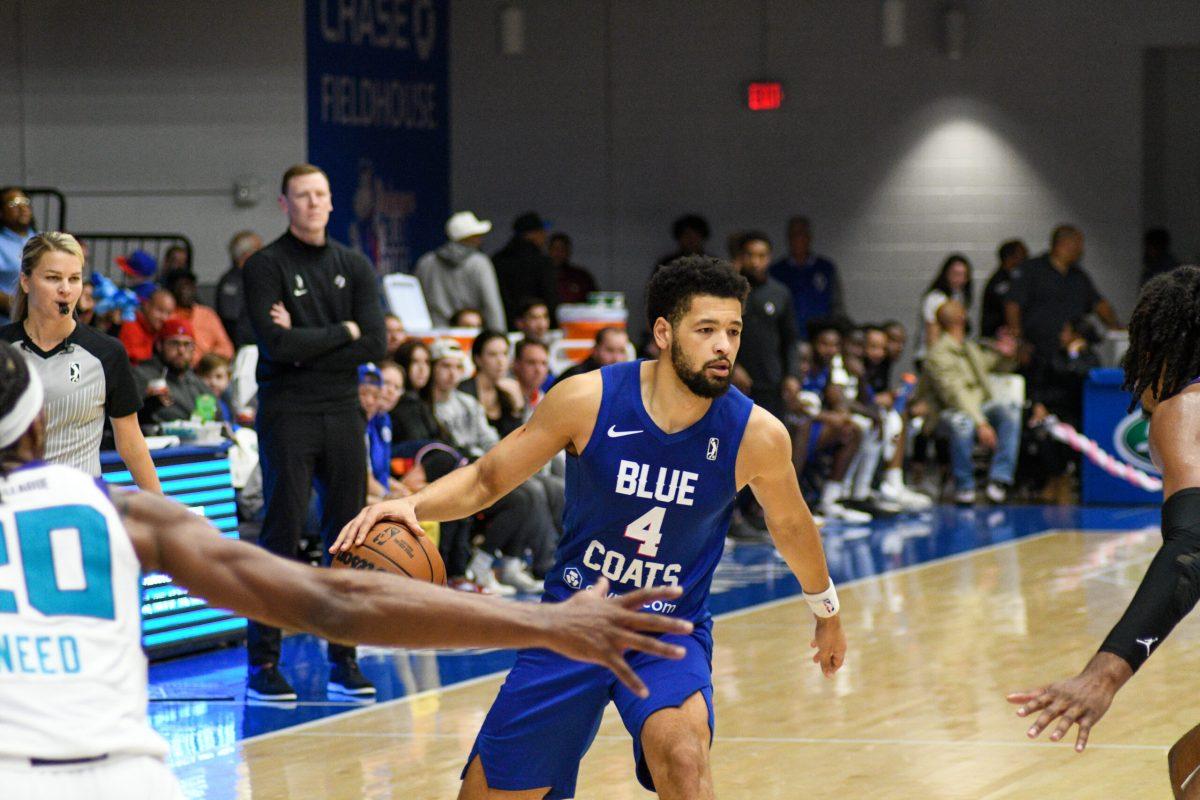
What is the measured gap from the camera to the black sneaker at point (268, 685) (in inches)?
285

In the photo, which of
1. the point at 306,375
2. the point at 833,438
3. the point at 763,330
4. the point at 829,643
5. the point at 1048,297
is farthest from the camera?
the point at 1048,297

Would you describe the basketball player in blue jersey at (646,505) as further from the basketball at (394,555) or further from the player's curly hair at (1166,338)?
the player's curly hair at (1166,338)

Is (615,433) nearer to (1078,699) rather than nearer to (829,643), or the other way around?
(829,643)

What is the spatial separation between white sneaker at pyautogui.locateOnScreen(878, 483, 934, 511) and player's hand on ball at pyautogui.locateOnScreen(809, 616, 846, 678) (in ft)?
29.0

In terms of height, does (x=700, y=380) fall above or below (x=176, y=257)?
below

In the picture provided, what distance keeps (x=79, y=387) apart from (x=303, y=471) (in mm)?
1355

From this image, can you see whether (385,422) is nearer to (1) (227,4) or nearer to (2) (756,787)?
(2) (756,787)

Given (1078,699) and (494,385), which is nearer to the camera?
(1078,699)

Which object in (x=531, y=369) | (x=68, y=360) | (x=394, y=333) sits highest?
(x=68, y=360)

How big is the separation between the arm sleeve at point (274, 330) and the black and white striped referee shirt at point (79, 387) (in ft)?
3.31

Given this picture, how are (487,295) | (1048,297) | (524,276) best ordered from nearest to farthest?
1. (487,295)
2. (524,276)
3. (1048,297)

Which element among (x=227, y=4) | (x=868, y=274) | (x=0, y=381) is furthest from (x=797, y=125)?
(x=0, y=381)

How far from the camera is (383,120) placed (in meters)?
16.1

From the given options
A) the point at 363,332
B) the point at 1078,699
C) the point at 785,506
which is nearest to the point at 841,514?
the point at 363,332
